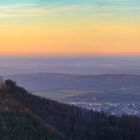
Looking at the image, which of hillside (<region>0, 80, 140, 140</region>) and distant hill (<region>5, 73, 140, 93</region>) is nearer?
hillside (<region>0, 80, 140, 140</region>)

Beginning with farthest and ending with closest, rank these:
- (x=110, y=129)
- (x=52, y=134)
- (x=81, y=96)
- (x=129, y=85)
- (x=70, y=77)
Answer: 1. (x=70, y=77)
2. (x=129, y=85)
3. (x=81, y=96)
4. (x=110, y=129)
5. (x=52, y=134)

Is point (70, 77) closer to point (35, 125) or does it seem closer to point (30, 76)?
point (30, 76)

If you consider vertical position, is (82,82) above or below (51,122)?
below

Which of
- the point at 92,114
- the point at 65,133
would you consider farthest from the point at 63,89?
the point at 65,133

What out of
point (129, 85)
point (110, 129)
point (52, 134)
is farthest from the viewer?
point (129, 85)
